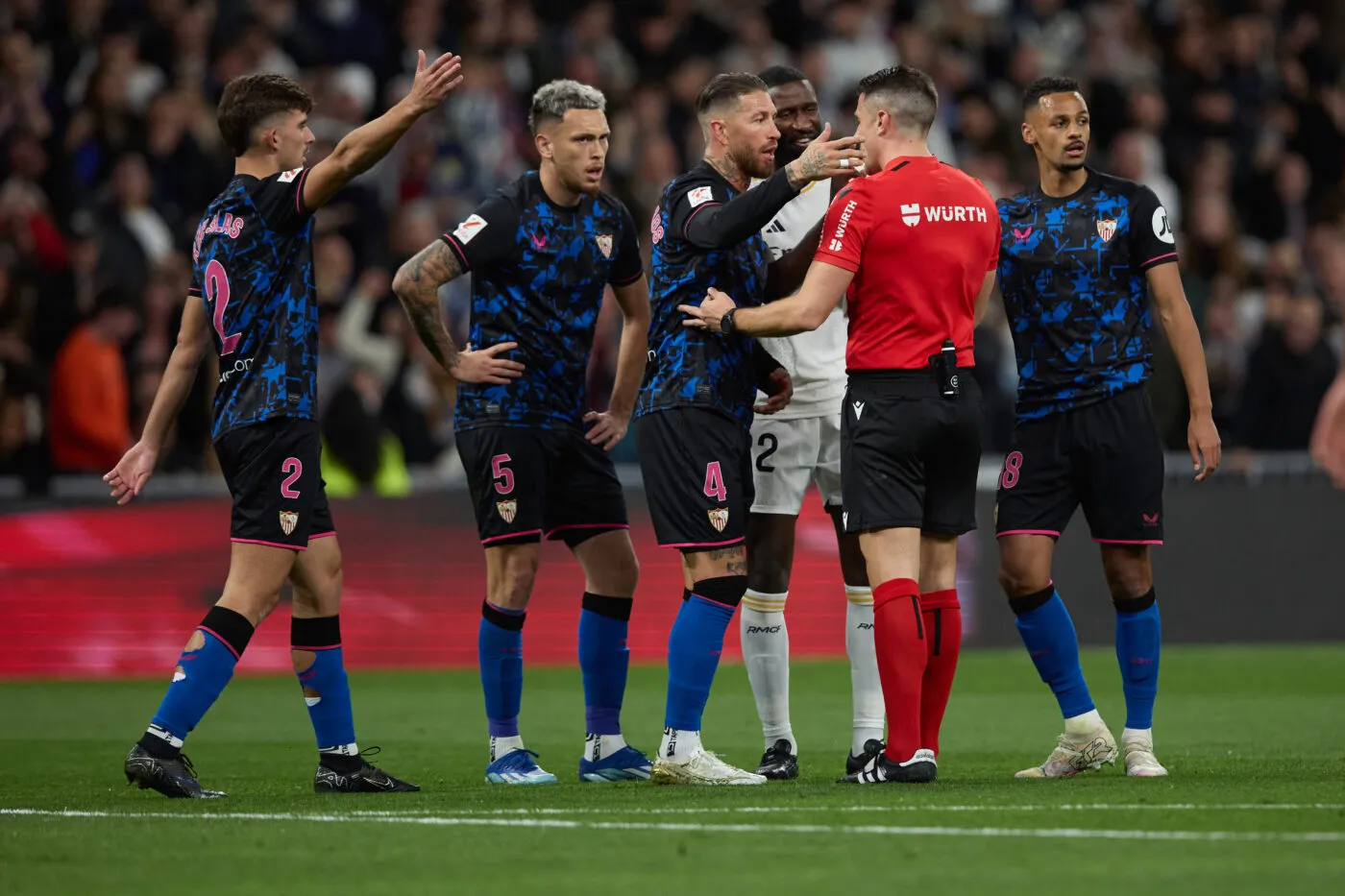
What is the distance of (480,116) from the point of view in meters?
18.2

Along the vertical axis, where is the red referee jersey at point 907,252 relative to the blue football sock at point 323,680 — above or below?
above

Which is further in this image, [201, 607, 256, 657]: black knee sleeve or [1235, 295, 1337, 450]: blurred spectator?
[1235, 295, 1337, 450]: blurred spectator

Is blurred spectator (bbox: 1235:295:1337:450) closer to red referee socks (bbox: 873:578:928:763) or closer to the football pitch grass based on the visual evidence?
the football pitch grass

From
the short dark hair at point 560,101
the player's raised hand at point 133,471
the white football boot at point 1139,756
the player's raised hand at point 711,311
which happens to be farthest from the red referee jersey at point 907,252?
the player's raised hand at point 133,471

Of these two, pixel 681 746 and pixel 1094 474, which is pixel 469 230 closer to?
pixel 681 746

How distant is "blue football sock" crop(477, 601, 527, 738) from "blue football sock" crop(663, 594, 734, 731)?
2.74ft

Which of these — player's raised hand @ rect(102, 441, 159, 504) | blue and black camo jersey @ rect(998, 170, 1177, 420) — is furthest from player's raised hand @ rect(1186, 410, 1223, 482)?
player's raised hand @ rect(102, 441, 159, 504)

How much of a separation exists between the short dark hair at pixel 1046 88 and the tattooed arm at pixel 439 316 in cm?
235

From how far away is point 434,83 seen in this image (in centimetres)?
725

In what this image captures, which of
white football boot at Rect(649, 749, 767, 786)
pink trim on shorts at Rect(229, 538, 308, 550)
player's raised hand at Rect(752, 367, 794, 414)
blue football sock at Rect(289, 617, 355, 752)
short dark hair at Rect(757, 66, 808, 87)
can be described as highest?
short dark hair at Rect(757, 66, 808, 87)

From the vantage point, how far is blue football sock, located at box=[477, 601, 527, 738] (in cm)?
837

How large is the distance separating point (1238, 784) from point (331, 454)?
9.37 meters

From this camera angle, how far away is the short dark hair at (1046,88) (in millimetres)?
8359

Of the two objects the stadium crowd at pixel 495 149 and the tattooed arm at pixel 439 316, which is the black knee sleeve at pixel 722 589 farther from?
the stadium crowd at pixel 495 149
